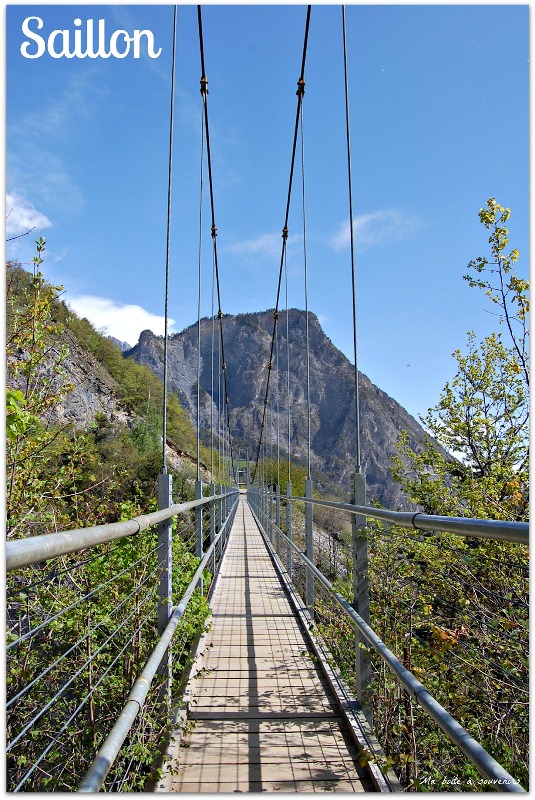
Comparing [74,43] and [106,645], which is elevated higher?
[74,43]

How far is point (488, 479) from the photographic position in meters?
5.21

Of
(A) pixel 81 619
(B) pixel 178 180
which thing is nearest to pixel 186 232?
(B) pixel 178 180

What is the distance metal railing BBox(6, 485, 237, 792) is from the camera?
0.99 m

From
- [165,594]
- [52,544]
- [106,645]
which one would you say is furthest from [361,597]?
[52,544]

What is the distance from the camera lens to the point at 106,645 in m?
2.14

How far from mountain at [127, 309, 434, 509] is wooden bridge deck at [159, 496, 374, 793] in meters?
53.6

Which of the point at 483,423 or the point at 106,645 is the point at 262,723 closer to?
the point at 106,645

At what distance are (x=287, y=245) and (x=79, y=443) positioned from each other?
9.92m

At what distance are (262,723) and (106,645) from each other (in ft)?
2.40

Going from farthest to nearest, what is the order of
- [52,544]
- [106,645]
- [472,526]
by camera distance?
[106,645] < [472,526] < [52,544]

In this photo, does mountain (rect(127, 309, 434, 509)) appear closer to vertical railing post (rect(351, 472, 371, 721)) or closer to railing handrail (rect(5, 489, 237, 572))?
vertical railing post (rect(351, 472, 371, 721))

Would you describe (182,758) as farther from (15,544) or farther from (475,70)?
(475,70)

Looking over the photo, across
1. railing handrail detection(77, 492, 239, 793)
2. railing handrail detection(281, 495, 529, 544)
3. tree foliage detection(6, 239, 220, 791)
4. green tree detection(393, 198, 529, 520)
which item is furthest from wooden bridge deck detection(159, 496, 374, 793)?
green tree detection(393, 198, 529, 520)

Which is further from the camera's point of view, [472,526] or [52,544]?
[472,526]
